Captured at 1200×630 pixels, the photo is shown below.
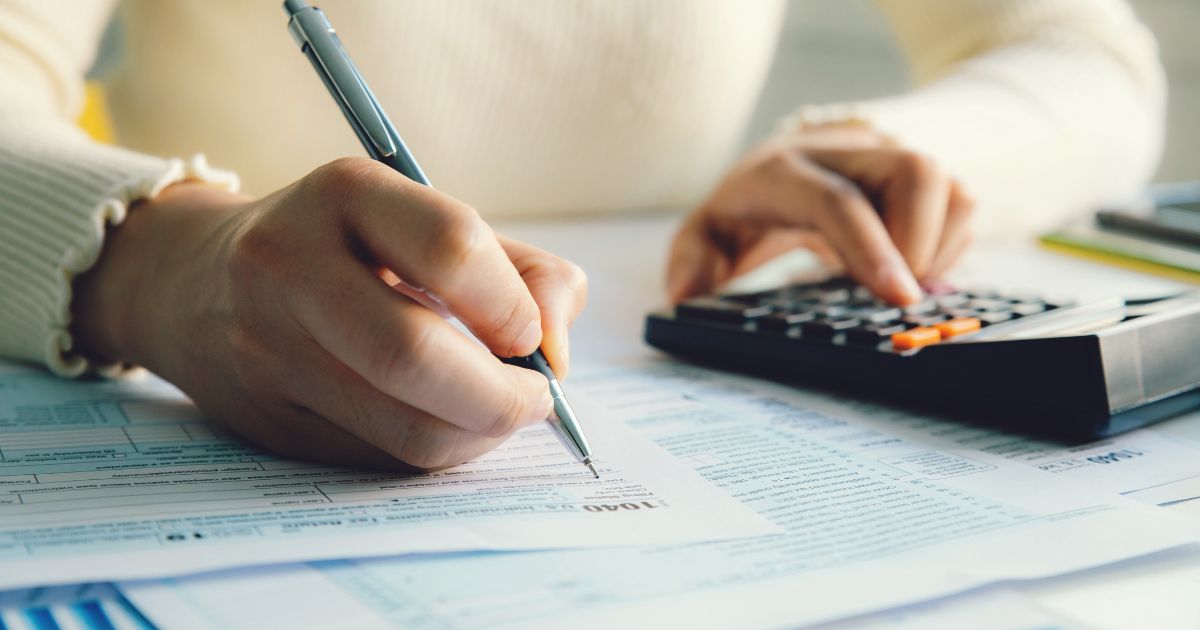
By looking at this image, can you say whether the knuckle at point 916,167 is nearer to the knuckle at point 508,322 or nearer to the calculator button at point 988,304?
the calculator button at point 988,304

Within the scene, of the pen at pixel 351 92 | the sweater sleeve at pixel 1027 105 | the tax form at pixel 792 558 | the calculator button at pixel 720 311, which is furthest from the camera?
the sweater sleeve at pixel 1027 105

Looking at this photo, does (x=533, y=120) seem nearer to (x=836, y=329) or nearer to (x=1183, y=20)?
(x=836, y=329)

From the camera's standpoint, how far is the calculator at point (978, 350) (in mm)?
312

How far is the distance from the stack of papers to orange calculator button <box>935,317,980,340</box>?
0.12ft

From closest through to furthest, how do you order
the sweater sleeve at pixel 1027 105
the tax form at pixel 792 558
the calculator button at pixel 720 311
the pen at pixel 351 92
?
the tax form at pixel 792 558 → the pen at pixel 351 92 → the calculator button at pixel 720 311 → the sweater sleeve at pixel 1027 105

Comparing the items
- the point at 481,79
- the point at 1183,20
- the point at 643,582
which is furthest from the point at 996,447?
the point at 1183,20

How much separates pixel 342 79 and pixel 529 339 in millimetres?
107

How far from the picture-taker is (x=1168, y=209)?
687 mm

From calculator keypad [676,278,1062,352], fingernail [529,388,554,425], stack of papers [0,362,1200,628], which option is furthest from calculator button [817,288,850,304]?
fingernail [529,388,554,425]

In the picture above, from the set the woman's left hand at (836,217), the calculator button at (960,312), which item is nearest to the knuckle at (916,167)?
the woman's left hand at (836,217)

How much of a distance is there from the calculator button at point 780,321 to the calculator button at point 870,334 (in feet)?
0.08

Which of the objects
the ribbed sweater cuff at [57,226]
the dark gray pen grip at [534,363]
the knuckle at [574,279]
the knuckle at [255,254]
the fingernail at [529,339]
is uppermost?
the ribbed sweater cuff at [57,226]

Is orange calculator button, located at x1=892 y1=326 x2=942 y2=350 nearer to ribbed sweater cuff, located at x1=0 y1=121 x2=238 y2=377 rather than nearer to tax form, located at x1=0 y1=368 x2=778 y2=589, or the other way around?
tax form, located at x1=0 y1=368 x2=778 y2=589

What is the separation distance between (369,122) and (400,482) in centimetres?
11
